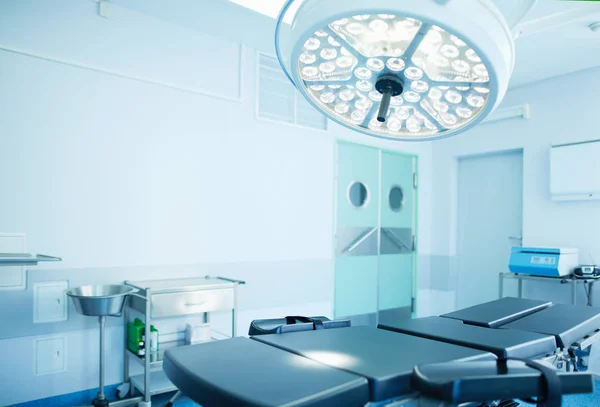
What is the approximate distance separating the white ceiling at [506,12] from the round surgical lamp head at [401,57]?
1421 mm

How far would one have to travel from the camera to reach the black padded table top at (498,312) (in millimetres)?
1658

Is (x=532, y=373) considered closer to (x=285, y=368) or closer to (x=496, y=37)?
(x=285, y=368)

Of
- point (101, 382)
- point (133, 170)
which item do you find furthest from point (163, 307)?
point (133, 170)

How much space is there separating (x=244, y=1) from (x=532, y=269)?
113 inches

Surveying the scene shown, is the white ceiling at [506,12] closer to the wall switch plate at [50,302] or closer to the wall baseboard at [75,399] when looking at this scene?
the wall switch plate at [50,302]

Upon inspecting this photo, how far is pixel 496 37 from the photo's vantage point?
3.50 feet

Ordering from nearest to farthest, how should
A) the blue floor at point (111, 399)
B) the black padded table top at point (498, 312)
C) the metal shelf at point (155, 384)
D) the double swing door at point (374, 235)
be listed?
the black padded table top at point (498, 312)
the blue floor at point (111, 399)
the metal shelf at point (155, 384)
the double swing door at point (374, 235)

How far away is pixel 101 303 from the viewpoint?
7.54 ft

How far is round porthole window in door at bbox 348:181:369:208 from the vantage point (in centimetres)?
408

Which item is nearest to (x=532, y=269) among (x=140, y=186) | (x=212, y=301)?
(x=212, y=301)

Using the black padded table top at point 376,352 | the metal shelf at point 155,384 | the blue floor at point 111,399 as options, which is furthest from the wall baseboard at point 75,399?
the black padded table top at point 376,352

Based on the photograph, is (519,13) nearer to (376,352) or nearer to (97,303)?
(376,352)

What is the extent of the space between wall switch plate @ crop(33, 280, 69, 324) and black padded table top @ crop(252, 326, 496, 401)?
172 cm

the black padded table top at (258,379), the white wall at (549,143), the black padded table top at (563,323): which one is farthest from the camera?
the white wall at (549,143)
